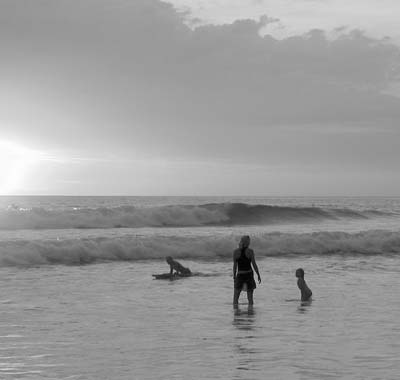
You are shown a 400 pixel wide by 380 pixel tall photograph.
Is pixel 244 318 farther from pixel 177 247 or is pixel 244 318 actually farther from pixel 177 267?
pixel 177 247

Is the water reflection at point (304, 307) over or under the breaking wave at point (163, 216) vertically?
under

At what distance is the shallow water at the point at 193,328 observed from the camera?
27.7ft

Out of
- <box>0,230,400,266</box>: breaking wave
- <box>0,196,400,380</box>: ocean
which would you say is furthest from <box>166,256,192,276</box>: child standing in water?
<box>0,230,400,266</box>: breaking wave

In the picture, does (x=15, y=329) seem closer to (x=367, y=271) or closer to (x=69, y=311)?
(x=69, y=311)

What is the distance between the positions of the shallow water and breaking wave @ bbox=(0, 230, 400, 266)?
15.0 feet

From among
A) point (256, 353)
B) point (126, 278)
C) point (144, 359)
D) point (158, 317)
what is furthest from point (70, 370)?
point (126, 278)

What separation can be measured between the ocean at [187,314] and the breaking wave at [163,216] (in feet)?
55.6

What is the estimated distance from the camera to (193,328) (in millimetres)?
11281

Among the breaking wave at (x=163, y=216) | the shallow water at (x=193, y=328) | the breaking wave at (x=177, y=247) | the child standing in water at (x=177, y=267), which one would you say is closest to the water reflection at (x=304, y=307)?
the shallow water at (x=193, y=328)

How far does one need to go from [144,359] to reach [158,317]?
3510mm

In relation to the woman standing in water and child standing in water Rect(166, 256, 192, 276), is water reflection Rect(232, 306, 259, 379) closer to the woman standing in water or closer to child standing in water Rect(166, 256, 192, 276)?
the woman standing in water

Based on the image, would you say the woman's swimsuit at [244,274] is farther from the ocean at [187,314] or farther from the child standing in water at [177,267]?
the child standing in water at [177,267]

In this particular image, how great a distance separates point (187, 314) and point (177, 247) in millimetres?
15597

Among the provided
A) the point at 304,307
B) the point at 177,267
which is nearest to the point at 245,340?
the point at 304,307
